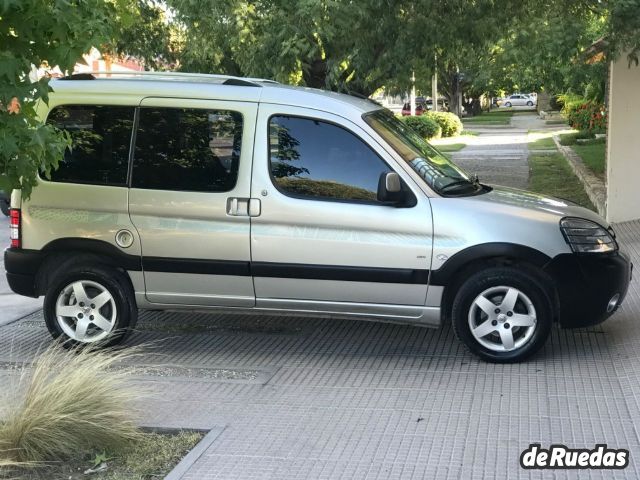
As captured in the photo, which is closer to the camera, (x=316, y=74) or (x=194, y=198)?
(x=194, y=198)

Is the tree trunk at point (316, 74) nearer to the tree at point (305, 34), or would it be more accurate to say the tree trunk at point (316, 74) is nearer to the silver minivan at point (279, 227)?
the tree at point (305, 34)

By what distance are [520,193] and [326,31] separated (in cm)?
329

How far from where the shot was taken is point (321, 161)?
6125mm

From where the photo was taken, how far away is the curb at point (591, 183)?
40.8ft

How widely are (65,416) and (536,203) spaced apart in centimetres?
372

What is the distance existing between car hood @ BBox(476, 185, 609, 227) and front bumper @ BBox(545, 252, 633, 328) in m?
0.38

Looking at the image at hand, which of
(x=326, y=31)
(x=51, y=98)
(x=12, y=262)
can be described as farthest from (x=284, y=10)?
(x=12, y=262)

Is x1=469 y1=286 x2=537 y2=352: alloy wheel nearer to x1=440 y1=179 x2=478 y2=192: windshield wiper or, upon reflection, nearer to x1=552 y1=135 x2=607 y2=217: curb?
x1=440 y1=179 x2=478 y2=192: windshield wiper

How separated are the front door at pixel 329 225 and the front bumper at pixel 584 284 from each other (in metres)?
0.96

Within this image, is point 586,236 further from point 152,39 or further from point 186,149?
point 152,39

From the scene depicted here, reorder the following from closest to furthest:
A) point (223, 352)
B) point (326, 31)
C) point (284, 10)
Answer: point (223, 352)
point (326, 31)
point (284, 10)

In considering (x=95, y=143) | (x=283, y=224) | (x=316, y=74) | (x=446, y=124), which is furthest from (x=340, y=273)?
(x=446, y=124)

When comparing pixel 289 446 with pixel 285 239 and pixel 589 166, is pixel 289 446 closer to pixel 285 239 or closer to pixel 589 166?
pixel 285 239

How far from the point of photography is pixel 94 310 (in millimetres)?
6418
